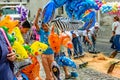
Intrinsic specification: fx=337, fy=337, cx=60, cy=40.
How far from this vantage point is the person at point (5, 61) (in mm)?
3345

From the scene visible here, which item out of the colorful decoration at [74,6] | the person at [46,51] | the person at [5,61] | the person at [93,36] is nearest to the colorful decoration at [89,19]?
the colorful decoration at [74,6]

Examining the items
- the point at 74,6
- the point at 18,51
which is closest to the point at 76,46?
the point at 74,6

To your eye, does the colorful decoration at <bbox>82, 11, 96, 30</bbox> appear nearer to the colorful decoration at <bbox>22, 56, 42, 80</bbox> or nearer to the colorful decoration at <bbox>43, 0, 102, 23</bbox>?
the colorful decoration at <bbox>43, 0, 102, 23</bbox>

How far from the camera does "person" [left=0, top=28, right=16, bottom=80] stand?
334 centimetres

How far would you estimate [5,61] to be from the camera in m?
3.43

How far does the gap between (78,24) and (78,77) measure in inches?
54.6

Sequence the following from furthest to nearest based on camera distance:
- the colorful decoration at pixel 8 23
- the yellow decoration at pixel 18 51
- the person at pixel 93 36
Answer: the person at pixel 93 36 → the colorful decoration at pixel 8 23 → the yellow decoration at pixel 18 51

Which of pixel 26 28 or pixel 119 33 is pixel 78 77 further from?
pixel 119 33

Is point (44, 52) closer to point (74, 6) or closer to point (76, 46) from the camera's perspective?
point (74, 6)

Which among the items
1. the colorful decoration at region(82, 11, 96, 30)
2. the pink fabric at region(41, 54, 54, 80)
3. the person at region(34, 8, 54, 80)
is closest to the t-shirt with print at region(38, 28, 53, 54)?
the person at region(34, 8, 54, 80)

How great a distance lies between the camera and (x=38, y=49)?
227 inches

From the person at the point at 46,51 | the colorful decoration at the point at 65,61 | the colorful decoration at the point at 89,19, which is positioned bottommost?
the colorful decoration at the point at 65,61

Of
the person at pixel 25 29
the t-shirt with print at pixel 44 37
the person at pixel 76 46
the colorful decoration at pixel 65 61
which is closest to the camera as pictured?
the person at pixel 25 29

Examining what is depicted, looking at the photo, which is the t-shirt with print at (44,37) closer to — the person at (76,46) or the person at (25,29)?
the person at (25,29)
